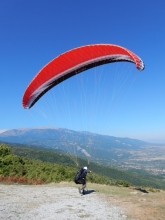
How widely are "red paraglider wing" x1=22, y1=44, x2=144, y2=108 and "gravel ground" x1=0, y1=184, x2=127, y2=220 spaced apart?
707cm

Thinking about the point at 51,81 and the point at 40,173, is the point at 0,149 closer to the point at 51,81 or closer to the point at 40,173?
the point at 40,173

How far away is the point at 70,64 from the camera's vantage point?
16.3 m

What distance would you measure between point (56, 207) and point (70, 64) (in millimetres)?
9479

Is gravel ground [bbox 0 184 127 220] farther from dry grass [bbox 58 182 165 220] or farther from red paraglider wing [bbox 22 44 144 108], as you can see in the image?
red paraglider wing [bbox 22 44 144 108]

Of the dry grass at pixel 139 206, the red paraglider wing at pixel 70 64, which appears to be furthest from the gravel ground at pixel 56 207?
the red paraglider wing at pixel 70 64

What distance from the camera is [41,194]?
14688 millimetres

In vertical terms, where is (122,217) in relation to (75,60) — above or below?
below

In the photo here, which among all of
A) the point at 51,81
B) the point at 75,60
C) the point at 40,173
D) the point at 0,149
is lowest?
the point at 40,173

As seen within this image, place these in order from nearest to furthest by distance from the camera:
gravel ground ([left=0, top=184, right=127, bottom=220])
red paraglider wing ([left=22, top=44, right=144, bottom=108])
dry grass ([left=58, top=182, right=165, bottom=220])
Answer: gravel ground ([left=0, top=184, right=127, bottom=220]) → dry grass ([left=58, top=182, right=165, bottom=220]) → red paraglider wing ([left=22, top=44, right=144, bottom=108])

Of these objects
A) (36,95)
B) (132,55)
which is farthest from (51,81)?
(132,55)

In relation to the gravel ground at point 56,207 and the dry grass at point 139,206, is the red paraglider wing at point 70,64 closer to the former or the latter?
the gravel ground at point 56,207

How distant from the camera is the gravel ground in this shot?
10.1 m

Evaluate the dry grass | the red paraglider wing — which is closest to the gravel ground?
the dry grass

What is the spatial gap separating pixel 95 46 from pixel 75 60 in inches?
79.8
